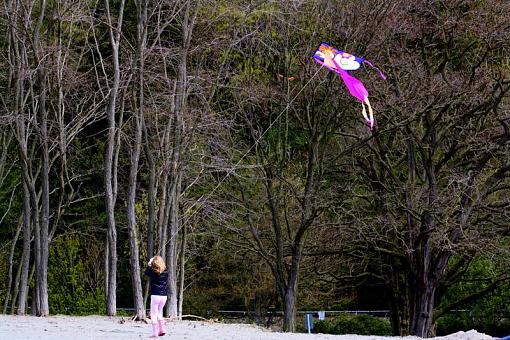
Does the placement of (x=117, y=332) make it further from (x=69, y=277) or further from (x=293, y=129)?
(x=69, y=277)

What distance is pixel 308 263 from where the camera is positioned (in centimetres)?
2866

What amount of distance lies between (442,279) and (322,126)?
17.5 feet

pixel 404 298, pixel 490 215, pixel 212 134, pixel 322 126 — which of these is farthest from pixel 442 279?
pixel 212 134

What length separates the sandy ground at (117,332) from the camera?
1467cm

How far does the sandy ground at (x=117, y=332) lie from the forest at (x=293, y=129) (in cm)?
153

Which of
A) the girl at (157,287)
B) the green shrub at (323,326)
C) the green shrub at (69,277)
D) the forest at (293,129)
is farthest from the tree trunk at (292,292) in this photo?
the green shrub at (69,277)

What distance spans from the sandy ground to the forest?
153cm

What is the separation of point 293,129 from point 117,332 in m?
13.5

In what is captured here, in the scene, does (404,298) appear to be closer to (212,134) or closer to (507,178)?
(507,178)

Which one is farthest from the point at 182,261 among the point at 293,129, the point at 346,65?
the point at 346,65

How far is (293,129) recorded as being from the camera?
1115 inches

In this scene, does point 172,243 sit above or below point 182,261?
below

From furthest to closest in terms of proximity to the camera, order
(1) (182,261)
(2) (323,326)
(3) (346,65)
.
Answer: (2) (323,326) → (1) (182,261) → (3) (346,65)

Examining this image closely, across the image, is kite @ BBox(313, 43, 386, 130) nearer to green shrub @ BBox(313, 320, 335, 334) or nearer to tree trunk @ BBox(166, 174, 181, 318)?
tree trunk @ BBox(166, 174, 181, 318)
